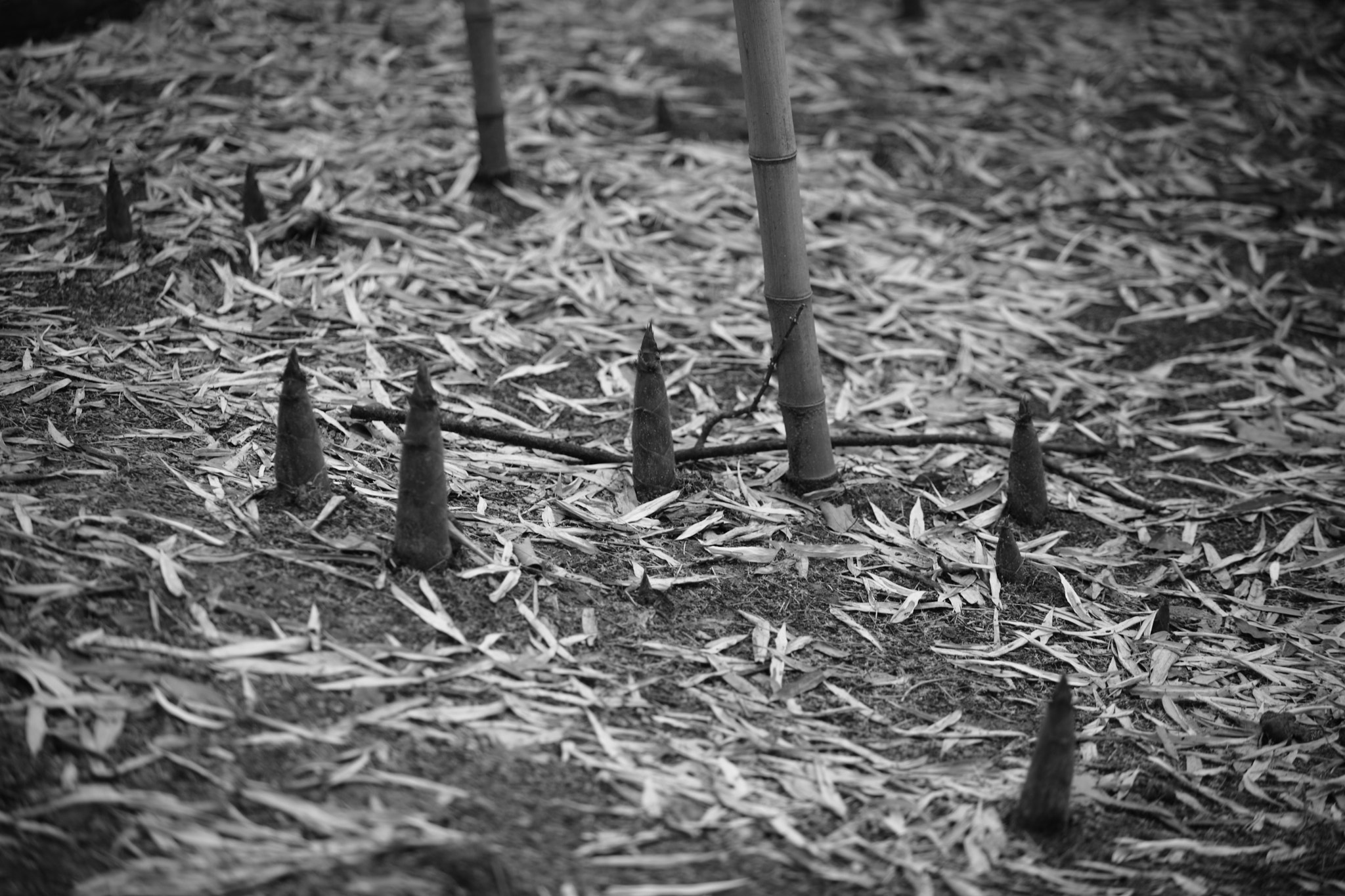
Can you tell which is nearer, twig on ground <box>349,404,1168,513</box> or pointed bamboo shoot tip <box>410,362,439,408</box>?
pointed bamboo shoot tip <box>410,362,439,408</box>

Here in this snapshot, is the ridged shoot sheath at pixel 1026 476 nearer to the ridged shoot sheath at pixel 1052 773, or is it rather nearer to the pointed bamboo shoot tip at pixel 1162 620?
the pointed bamboo shoot tip at pixel 1162 620

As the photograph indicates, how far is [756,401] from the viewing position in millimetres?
3521

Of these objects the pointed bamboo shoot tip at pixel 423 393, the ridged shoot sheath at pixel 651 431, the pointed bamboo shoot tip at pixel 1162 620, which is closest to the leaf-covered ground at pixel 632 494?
the pointed bamboo shoot tip at pixel 1162 620

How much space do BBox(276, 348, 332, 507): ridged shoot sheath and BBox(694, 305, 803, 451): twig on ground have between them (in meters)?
1.13

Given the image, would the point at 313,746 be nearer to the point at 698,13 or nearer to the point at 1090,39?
the point at 698,13

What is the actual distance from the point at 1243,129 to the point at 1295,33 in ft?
4.99

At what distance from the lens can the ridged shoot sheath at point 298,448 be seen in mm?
2996

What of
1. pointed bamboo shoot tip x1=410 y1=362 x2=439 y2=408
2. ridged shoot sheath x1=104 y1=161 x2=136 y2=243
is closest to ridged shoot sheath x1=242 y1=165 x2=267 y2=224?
ridged shoot sheath x1=104 y1=161 x2=136 y2=243

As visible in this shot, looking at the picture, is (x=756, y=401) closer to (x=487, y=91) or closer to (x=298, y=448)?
(x=298, y=448)

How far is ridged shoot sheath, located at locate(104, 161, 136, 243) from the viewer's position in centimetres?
411

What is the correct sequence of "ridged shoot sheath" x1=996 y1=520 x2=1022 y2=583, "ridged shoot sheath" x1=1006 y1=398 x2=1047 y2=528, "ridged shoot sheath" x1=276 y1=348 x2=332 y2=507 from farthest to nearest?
1. "ridged shoot sheath" x1=1006 y1=398 x2=1047 y2=528
2. "ridged shoot sheath" x1=996 y1=520 x2=1022 y2=583
3. "ridged shoot sheath" x1=276 y1=348 x2=332 y2=507

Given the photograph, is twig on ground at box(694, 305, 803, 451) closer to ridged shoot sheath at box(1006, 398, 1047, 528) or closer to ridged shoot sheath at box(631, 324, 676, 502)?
ridged shoot sheath at box(631, 324, 676, 502)

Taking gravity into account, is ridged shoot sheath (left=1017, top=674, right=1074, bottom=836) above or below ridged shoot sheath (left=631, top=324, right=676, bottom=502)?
below

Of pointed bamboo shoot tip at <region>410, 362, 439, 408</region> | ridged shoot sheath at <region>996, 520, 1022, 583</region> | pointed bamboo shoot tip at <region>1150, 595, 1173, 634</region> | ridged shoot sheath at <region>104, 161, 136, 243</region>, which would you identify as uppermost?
ridged shoot sheath at <region>104, 161, 136, 243</region>
